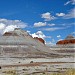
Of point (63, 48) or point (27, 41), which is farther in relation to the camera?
point (63, 48)

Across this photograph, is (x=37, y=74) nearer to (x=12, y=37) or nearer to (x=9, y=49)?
(x=9, y=49)

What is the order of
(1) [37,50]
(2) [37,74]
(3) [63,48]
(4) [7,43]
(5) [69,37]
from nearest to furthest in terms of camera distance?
1. (2) [37,74]
2. (1) [37,50]
3. (4) [7,43]
4. (3) [63,48]
5. (5) [69,37]

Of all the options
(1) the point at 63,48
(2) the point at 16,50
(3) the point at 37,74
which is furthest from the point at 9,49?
(3) the point at 37,74

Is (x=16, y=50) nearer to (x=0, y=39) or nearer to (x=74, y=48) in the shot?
(x=0, y=39)

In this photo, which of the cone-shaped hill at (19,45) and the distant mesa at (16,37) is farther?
the distant mesa at (16,37)

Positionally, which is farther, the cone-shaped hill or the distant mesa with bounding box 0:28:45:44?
the distant mesa with bounding box 0:28:45:44

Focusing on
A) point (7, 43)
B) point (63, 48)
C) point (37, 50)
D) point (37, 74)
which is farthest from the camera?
point (63, 48)

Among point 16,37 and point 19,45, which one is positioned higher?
point 16,37

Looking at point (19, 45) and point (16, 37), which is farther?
point (16, 37)

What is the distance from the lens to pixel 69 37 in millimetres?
191875

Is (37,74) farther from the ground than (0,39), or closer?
closer

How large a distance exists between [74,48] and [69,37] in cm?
3992

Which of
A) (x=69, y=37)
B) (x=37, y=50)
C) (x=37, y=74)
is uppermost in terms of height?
(x=69, y=37)

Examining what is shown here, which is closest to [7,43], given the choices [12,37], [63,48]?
[12,37]
